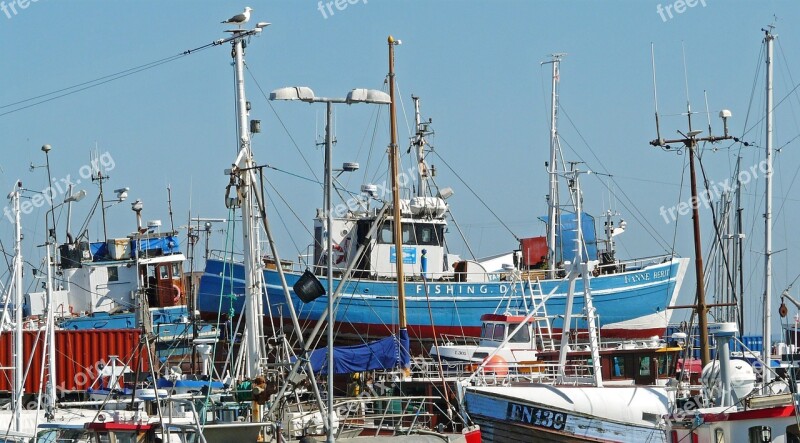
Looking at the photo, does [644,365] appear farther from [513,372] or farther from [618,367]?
[513,372]

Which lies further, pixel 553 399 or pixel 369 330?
pixel 369 330

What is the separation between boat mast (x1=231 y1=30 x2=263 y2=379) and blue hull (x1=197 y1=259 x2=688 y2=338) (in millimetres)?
13377

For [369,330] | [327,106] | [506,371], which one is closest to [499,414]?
[506,371]

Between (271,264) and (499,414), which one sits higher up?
(271,264)

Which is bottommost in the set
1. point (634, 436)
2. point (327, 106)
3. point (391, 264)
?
point (634, 436)

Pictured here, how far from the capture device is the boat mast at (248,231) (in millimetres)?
30047

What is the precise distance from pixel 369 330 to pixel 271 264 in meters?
4.09

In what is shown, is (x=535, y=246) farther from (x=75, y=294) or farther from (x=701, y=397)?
(x=701, y=397)

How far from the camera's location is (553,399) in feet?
103

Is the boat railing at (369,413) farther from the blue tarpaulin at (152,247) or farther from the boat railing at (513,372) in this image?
the blue tarpaulin at (152,247)

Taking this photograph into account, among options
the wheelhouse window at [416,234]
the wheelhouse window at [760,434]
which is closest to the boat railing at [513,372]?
the wheelhouse window at [760,434]

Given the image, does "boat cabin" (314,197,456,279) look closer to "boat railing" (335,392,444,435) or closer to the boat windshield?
the boat windshield

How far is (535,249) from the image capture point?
51.6m

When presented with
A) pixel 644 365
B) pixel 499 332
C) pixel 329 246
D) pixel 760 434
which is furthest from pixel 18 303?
pixel 760 434
